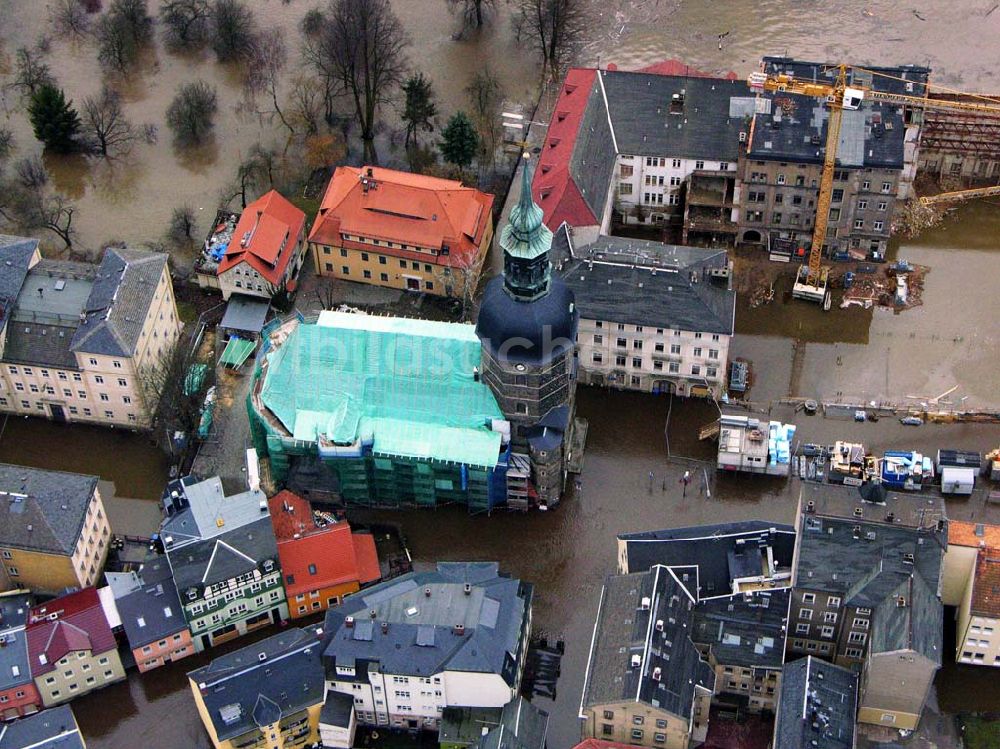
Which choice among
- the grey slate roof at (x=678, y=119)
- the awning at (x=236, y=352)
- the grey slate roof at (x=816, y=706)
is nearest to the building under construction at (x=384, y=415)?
the awning at (x=236, y=352)

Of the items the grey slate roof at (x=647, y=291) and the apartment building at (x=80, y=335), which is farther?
the grey slate roof at (x=647, y=291)

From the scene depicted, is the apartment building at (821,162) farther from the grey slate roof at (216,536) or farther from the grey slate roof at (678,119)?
the grey slate roof at (216,536)

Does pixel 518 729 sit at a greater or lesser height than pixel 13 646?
lesser

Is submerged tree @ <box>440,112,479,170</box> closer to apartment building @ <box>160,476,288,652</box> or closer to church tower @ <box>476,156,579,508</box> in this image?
church tower @ <box>476,156,579,508</box>

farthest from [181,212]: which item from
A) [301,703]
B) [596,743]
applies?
[596,743]

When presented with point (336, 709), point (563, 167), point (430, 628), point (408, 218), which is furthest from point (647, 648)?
point (408, 218)

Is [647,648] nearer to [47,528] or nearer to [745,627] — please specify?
[745,627]
